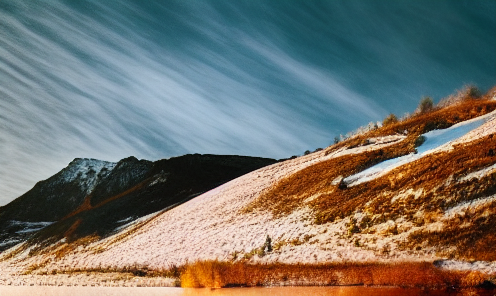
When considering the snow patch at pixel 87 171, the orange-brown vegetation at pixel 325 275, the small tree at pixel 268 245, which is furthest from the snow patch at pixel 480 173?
the snow patch at pixel 87 171

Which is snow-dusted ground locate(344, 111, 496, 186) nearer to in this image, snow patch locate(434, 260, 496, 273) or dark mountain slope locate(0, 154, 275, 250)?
snow patch locate(434, 260, 496, 273)

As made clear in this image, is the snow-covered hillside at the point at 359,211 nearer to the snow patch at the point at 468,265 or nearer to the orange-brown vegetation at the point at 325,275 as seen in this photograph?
the snow patch at the point at 468,265

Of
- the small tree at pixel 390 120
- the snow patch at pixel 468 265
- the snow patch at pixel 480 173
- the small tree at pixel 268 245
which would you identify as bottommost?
the snow patch at pixel 468 265

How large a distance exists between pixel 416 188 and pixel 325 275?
1040 cm

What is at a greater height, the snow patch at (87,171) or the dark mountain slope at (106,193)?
the snow patch at (87,171)

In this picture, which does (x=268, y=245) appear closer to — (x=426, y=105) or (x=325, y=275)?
(x=325, y=275)

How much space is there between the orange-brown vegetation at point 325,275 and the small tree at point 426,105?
41.2 meters

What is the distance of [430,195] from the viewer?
84.1ft

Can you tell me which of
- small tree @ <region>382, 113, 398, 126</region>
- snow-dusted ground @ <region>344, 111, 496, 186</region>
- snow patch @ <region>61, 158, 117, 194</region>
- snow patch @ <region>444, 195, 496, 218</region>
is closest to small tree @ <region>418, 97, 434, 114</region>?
small tree @ <region>382, 113, 398, 126</region>

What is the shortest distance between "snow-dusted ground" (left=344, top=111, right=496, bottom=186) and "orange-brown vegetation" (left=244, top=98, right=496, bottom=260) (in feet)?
4.44

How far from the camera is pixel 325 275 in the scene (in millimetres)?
22750

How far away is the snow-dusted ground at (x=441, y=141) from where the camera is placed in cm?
3300

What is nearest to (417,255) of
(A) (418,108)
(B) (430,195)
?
(B) (430,195)

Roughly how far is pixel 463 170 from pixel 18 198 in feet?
584
